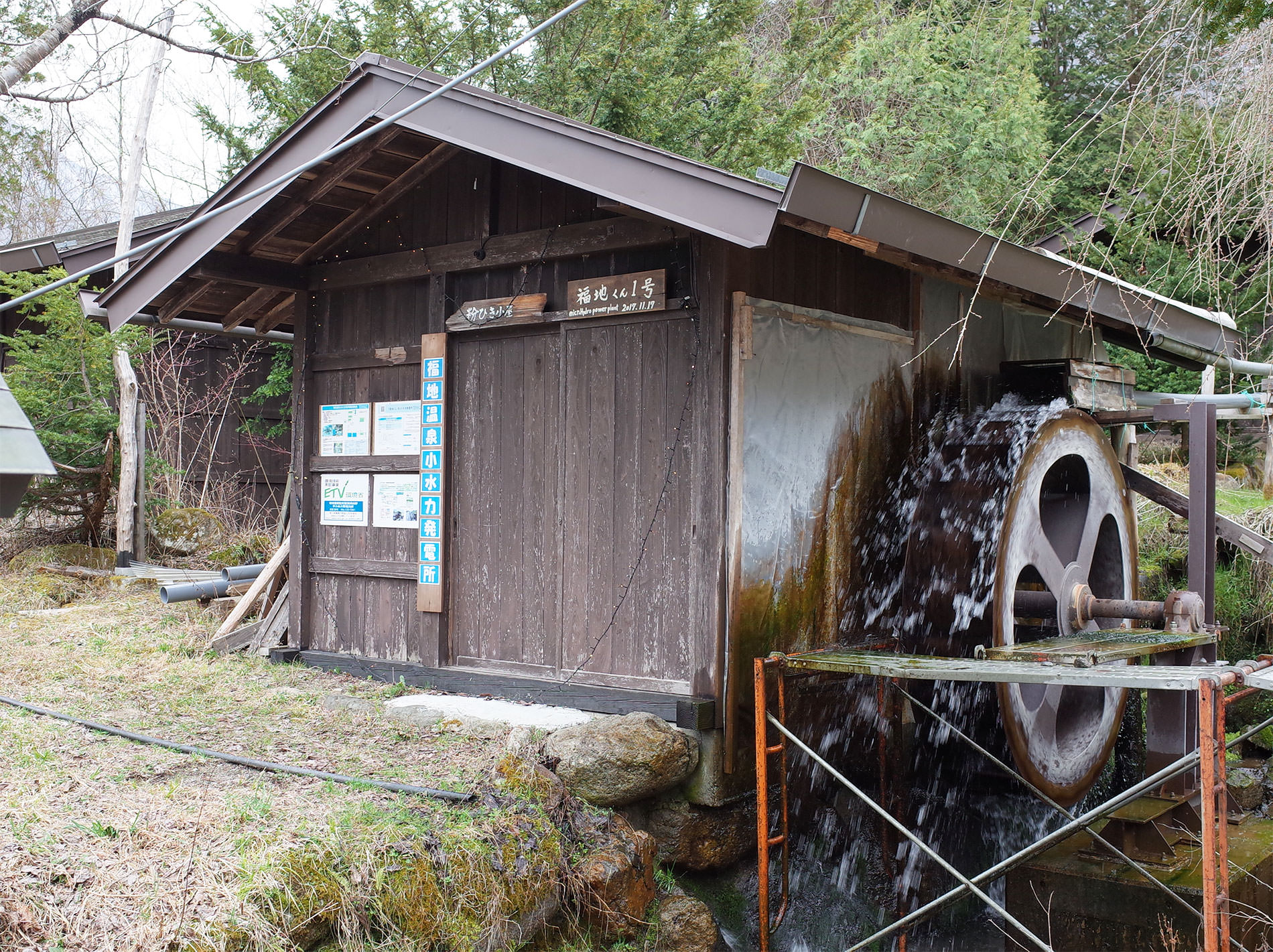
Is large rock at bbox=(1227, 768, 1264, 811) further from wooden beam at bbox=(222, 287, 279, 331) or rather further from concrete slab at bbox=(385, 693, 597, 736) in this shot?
wooden beam at bbox=(222, 287, 279, 331)

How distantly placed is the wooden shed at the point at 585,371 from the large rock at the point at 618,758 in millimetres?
312

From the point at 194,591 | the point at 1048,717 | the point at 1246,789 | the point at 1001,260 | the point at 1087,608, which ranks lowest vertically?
the point at 1246,789

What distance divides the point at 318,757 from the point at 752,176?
8.79 meters

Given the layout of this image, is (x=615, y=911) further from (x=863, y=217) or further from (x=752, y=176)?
(x=752, y=176)

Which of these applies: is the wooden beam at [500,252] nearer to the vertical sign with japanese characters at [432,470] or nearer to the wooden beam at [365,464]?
the vertical sign with japanese characters at [432,470]

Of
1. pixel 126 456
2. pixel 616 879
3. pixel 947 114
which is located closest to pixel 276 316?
pixel 126 456

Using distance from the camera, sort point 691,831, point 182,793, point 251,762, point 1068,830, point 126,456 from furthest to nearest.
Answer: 1. point 126,456
2. point 691,831
3. point 251,762
4. point 182,793
5. point 1068,830

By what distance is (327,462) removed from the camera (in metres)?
7.34

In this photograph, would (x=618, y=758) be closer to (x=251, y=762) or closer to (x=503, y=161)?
(x=251, y=762)

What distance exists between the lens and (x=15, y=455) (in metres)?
2.38

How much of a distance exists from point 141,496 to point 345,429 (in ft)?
18.0

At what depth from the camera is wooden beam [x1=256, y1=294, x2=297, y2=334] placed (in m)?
8.29

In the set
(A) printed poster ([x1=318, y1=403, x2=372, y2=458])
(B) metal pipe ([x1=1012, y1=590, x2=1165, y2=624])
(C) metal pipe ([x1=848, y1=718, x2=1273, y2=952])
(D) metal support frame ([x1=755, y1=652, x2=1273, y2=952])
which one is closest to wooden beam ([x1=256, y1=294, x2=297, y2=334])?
(A) printed poster ([x1=318, y1=403, x2=372, y2=458])

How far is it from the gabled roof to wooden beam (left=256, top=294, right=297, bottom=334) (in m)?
0.02
